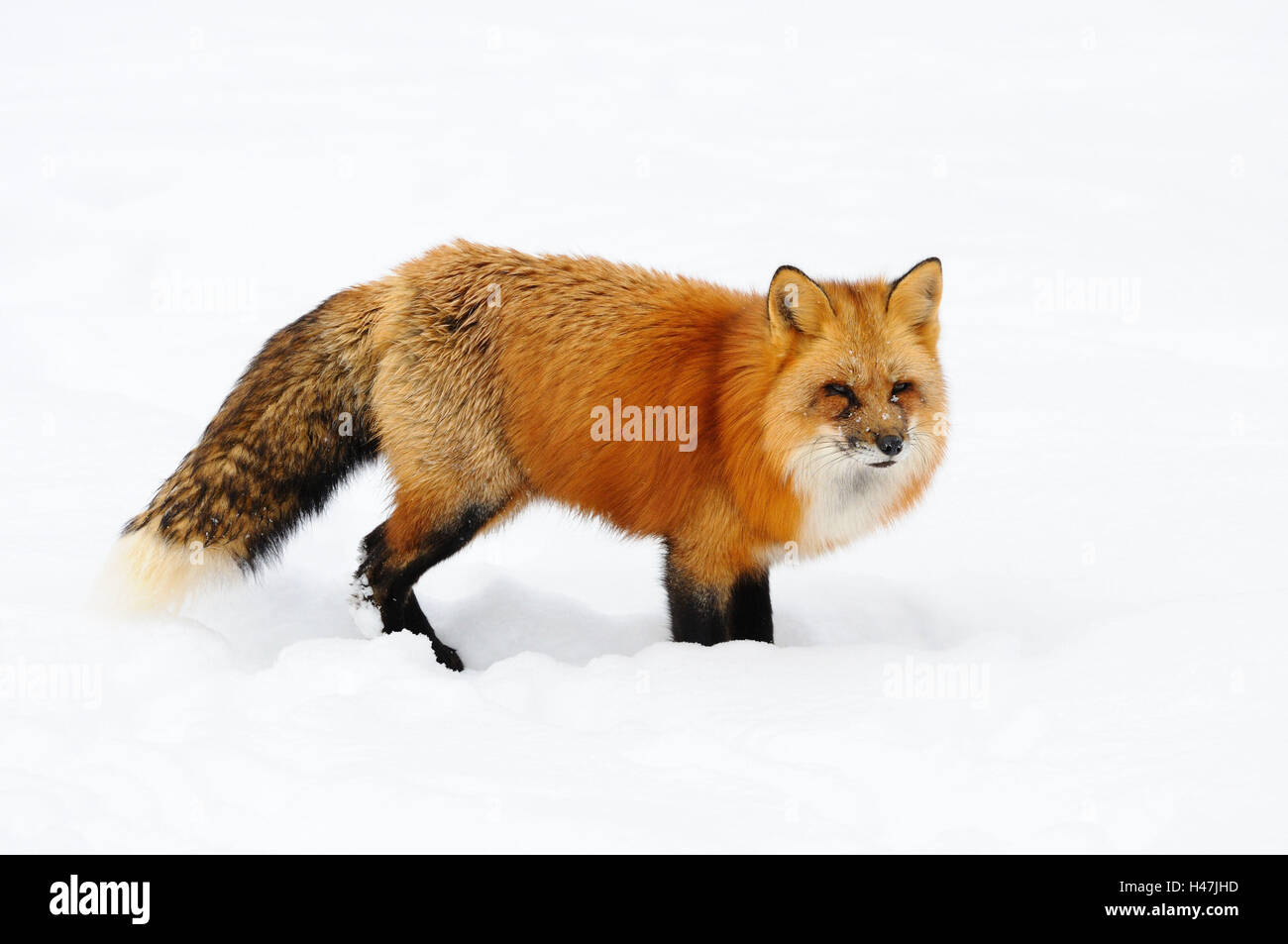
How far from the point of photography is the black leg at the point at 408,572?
4832 mm

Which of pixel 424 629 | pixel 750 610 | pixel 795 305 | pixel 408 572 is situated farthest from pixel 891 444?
pixel 424 629

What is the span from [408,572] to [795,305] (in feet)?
6.03

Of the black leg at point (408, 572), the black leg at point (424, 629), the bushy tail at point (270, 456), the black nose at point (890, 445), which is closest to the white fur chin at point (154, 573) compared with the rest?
the bushy tail at point (270, 456)

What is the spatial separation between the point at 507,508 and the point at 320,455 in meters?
0.77

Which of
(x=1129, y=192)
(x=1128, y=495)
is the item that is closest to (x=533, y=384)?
(x=1128, y=495)

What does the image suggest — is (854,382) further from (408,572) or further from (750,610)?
(408,572)

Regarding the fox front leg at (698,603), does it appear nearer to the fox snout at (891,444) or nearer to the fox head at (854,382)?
the fox head at (854,382)

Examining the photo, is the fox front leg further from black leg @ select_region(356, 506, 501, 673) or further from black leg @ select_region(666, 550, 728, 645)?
black leg @ select_region(356, 506, 501, 673)

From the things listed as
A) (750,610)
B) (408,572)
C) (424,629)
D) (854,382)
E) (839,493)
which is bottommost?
(424,629)

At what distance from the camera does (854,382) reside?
4211 millimetres

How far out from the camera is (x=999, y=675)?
3.88 m

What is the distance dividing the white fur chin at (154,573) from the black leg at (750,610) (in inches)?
76.9

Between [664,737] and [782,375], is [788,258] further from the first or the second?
[664,737]
